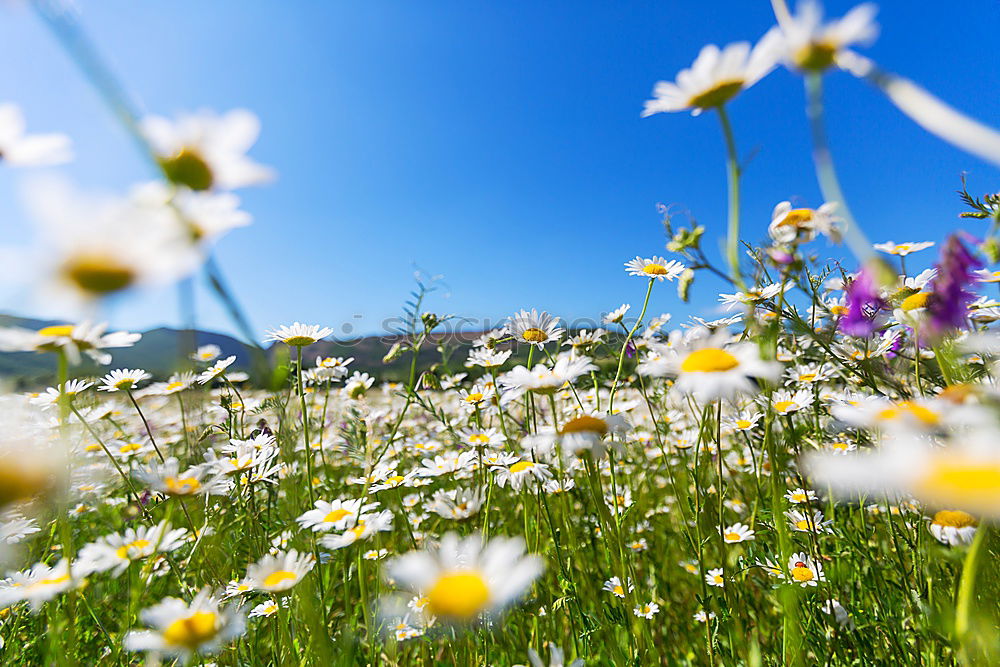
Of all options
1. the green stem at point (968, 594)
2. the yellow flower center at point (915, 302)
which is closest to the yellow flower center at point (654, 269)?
the yellow flower center at point (915, 302)

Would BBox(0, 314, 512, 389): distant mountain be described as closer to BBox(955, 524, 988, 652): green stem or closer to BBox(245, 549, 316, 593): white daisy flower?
BBox(245, 549, 316, 593): white daisy flower

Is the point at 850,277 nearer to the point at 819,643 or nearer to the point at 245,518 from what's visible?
the point at 819,643

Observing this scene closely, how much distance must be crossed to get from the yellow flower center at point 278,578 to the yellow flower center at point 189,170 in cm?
80

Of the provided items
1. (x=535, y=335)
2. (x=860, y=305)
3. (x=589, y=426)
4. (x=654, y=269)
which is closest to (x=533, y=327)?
(x=535, y=335)

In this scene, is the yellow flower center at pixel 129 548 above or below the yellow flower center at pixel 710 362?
below

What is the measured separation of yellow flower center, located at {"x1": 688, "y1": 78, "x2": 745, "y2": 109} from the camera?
0.62m

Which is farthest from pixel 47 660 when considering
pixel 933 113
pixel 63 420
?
pixel 933 113

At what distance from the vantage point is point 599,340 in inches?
73.7

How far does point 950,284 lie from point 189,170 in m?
0.82

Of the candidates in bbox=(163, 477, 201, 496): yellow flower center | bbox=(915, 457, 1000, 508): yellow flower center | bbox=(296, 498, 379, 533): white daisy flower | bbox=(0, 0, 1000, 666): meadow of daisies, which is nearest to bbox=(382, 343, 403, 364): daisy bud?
bbox=(0, 0, 1000, 666): meadow of daisies

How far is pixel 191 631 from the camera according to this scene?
795 mm

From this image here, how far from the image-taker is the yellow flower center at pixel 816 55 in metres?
0.44

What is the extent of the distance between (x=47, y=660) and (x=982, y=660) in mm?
2098

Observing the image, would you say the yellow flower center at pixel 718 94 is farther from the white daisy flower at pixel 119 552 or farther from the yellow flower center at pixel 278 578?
the white daisy flower at pixel 119 552
